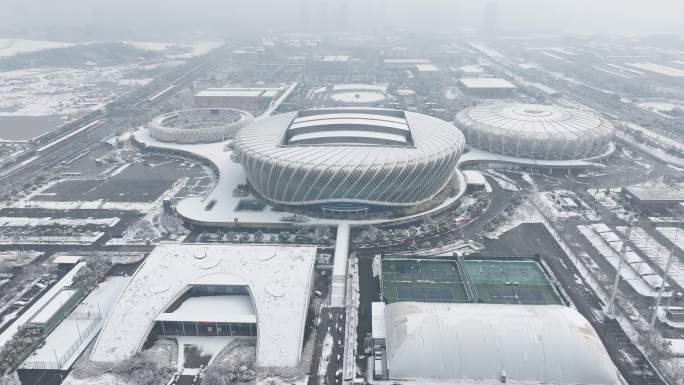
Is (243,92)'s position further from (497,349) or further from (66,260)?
(497,349)

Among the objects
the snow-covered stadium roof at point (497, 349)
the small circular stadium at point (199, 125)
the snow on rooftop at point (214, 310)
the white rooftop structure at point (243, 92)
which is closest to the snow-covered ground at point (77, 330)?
the snow on rooftop at point (214, 310)

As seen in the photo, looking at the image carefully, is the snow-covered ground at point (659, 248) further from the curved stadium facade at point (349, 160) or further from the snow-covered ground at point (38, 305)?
the snow-covered ground at point (38, 305)

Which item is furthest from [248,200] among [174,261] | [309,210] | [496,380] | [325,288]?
[496,380]

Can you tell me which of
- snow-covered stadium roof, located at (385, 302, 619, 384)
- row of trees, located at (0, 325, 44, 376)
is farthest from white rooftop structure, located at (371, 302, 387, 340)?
row of trees, located at (0, 325, 44, 376)

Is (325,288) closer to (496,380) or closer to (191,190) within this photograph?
(496,380)

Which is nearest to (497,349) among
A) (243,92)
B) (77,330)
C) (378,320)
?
(378,320)
